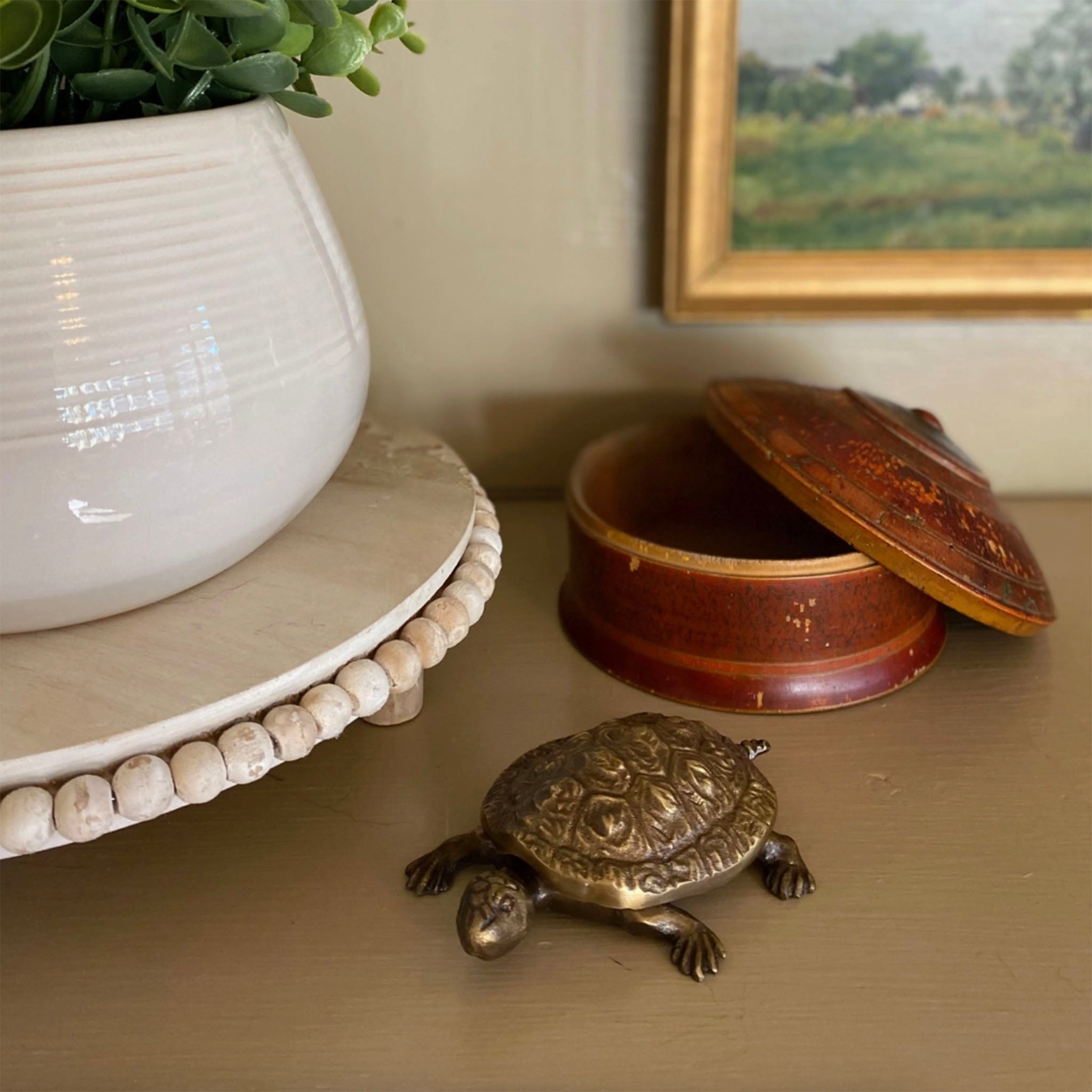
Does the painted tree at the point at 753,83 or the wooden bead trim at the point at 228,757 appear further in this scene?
the painted tree at the point at 753,83

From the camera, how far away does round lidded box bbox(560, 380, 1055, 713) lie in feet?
1.65

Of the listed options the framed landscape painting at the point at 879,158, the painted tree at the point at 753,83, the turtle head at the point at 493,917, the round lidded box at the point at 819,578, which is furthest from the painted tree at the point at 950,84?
the turtle head at the point at 493,917

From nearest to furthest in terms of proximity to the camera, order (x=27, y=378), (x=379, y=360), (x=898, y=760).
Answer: (x=27, y=378) < (x=898, y=760) < (x=379, y=360)

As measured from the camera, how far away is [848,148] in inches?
26.3

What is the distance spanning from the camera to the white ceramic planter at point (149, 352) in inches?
13.8

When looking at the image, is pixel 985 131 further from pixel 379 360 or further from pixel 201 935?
pixel 201 935

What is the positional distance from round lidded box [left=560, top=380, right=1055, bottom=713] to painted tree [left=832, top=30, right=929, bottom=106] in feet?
0.66

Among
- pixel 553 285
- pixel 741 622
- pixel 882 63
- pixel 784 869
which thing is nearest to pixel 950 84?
pixel 882 63

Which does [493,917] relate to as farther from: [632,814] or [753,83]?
[753,83]

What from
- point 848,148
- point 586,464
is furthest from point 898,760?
point 848,148

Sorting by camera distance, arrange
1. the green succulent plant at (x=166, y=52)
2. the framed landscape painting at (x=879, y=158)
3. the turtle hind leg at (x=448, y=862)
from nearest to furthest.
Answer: the green succulent plant at (x=166, y=52) → the turtle hind leg at (x=448, y=862) → the framed landscape painting at (x=879, y=158)

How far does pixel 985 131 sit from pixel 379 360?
402 millimetres

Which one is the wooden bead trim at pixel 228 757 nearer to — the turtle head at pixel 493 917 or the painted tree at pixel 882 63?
the turtle head at pixel 493 917

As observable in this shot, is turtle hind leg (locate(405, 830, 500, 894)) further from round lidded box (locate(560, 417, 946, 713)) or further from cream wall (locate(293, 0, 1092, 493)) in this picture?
cream wall (locate(293, 0, 1092, 493))
